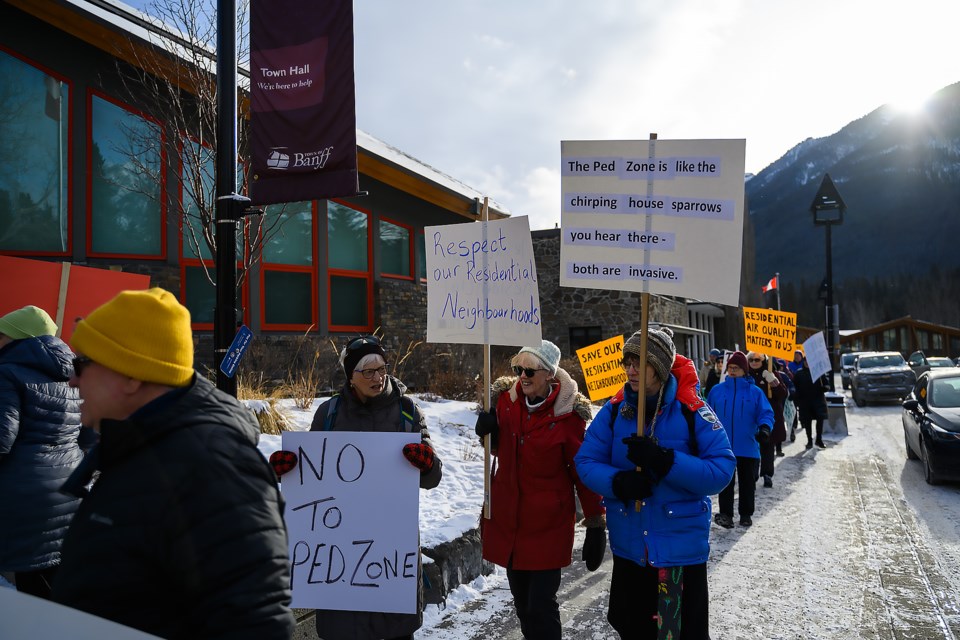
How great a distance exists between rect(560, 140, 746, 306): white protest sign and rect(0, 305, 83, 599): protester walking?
2.83 meters

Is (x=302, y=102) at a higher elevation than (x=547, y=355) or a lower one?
higher

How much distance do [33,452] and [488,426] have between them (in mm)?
2372

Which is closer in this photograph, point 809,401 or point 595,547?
point 595,547

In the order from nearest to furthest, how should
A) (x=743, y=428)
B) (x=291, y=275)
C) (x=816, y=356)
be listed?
(x=743, y=428) < (x=291, y=275) < (x=816, y=356)

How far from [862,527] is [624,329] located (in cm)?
1614

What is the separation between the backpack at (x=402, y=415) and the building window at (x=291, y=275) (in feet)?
29.4

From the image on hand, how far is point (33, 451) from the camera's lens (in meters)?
3.40

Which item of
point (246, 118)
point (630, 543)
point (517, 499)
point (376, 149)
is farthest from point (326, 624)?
point (376, 149)

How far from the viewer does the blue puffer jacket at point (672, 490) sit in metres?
3.16

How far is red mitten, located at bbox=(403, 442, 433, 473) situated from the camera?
3260mm

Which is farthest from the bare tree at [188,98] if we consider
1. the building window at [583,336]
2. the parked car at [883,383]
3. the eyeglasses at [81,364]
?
the parked car at [883,383]

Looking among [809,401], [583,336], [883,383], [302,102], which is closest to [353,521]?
[302,102]

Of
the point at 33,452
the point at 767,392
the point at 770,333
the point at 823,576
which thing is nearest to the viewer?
the point at 33,452

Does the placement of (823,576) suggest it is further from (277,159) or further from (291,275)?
(291,275)
